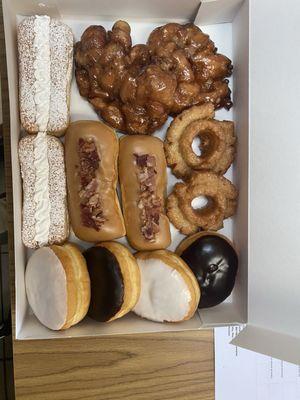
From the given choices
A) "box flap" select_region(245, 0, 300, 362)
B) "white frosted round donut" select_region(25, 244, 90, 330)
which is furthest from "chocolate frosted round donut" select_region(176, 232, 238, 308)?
"white frosted round donut" select_region(25, 244, 90, 330)

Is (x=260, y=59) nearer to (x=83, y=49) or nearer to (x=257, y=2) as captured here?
(x=257, y=2)

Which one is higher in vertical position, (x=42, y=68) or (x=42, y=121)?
(x=42, y=68)

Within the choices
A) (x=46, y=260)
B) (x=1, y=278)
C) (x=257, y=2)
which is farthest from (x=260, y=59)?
(x=1, y=278)

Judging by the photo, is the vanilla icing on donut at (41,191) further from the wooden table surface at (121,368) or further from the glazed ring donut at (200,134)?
the glazed ring donut at (200,134)

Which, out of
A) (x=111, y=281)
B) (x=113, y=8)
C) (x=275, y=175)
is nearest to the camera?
(x=275, y=175)

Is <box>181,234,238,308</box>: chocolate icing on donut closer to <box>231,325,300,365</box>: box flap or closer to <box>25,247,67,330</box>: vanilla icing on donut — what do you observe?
<box>231,325,300,365</box>: box flap

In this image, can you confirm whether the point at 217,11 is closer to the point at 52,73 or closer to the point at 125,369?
the point at 52,73

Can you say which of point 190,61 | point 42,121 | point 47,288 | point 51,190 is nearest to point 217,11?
point 190,61
